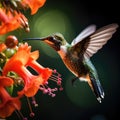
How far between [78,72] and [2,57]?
3.01 ft

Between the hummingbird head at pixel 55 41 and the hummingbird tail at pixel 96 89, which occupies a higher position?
the hummingbird head at pixel 55 41

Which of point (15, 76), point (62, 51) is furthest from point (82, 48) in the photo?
point (15, 76)

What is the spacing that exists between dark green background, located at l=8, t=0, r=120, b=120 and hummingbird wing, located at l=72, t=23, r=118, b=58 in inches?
210

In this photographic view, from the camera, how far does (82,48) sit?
3.60 m

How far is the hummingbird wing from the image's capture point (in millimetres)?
3291

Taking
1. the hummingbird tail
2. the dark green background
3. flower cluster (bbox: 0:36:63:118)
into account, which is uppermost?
flower cluster (bbox: 0:36:63:118)

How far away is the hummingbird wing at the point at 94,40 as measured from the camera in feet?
10.8

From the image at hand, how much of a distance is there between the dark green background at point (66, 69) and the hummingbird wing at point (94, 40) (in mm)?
5324

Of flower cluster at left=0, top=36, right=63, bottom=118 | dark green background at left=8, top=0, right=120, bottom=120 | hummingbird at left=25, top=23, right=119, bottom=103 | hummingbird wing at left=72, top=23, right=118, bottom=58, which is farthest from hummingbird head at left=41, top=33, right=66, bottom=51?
dark green background at left=8, top=0, right=120, bottom=120

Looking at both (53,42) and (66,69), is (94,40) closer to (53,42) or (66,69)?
(53,42)

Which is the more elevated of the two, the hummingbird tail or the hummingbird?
the hummingbird

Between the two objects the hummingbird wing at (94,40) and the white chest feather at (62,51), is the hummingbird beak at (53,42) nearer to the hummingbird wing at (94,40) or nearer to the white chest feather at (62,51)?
the white chest feather at (62,51)

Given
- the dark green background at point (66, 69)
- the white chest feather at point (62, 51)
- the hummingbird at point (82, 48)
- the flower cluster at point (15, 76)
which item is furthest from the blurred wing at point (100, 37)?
the dark green background at point (66, 69)

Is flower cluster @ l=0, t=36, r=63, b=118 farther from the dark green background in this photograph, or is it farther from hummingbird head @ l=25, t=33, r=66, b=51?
the dark green background
